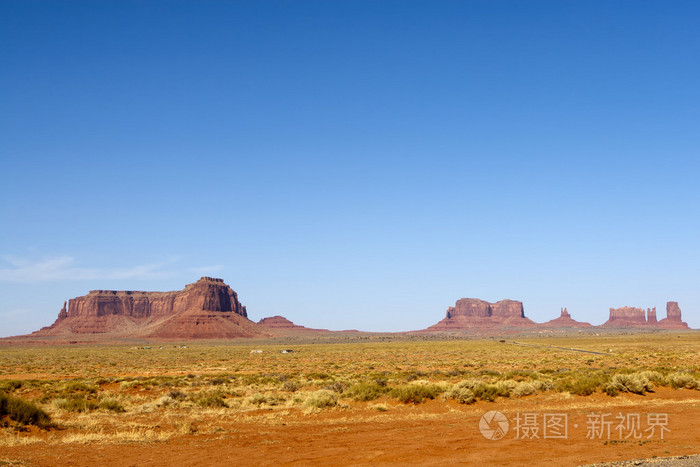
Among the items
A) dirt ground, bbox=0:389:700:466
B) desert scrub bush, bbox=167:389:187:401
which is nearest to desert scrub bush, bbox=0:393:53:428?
dirt ground, bbox=0:389:700:466

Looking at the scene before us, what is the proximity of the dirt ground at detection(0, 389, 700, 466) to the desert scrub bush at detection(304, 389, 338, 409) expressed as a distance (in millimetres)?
1122

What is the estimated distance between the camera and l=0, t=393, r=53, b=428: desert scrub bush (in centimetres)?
1479

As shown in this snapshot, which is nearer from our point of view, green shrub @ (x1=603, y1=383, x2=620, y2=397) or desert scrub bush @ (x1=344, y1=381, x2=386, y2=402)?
desert scrub bush @ (x1=344, y1=381, x2=386, y2=402)

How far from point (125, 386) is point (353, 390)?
13.1 meters

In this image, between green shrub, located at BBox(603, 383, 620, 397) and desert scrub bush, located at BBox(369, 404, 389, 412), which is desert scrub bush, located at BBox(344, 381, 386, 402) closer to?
desert scrub bush, located at BBox(369, 404, 389, 412)

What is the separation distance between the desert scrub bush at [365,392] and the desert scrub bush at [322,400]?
1342 millimetres

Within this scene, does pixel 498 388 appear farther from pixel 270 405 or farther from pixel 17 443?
pixel 17 443

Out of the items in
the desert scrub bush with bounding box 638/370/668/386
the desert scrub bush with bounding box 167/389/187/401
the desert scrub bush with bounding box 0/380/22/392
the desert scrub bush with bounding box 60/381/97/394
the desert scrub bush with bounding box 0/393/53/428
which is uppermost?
the desert scrub bush with bounding box 0/393/53/428

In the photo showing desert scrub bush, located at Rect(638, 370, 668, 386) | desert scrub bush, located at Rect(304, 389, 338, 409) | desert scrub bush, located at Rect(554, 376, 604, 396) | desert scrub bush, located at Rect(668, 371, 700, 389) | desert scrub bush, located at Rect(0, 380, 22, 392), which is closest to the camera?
desert scrub bush, located at Rect(304, 389, 338, 409)

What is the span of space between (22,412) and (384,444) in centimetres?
1075

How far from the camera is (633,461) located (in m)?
10.4

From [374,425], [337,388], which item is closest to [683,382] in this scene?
[337,388]

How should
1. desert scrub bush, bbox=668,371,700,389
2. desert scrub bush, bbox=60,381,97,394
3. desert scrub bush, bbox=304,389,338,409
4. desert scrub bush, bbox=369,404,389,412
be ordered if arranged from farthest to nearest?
desert scrub bush, bbox=60,381,97,394 < desert scrub bush, bbox=668,371,700,389 < desert scrub bush, bbox=304,389,338,409 < desert scrub bush, bbox=369,404,389,412

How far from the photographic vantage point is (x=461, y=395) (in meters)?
19.7
